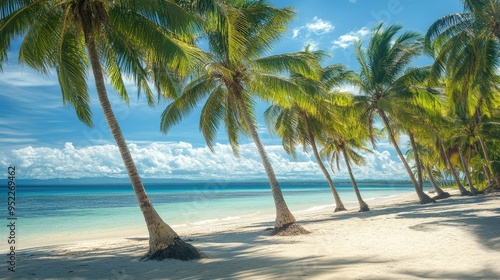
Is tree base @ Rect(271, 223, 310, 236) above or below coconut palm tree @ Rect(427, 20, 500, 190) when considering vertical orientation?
below

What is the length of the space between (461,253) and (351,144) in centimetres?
1884

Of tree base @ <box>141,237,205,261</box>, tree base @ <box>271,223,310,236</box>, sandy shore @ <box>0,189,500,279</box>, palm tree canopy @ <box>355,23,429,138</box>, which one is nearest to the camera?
sandy shore @ <box>0,189,500,279</box>

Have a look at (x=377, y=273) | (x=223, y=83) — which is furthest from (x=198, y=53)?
(x=377, y=273)

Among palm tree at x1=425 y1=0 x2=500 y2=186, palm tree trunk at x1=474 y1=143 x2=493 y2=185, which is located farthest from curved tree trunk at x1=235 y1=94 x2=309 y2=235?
palm tree trunk at x1=474 y1=143 x2=493 y2=185

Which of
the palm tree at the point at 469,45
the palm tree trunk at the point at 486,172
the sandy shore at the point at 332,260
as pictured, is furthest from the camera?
the palm tree trunk at the point at 486,172

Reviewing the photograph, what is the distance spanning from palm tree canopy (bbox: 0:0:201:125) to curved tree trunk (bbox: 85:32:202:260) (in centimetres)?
61

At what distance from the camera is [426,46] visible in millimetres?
14078

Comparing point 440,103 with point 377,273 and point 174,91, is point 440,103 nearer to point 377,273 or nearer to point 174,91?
point 174,91

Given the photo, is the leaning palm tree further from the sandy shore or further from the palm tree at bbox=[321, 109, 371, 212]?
the sandy shore

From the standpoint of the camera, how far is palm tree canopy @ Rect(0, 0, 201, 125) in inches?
305

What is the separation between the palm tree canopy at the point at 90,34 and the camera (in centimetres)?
775

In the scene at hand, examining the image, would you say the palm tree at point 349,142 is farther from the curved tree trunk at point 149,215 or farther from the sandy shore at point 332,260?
the curved tree trunk at point 149,215

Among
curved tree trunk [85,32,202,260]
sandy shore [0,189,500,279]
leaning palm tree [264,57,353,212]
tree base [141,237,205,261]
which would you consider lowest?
sandy shore [0,189,500,279]

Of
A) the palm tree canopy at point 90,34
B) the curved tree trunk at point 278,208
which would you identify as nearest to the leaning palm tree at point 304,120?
the curved tree trunk at point 278,208
